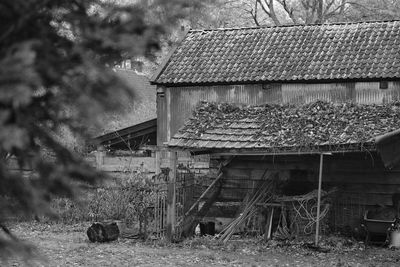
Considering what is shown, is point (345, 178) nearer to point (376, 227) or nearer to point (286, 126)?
point (376, 227)

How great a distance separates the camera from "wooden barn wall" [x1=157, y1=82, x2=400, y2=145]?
20125mm

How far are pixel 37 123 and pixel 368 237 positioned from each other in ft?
36.7

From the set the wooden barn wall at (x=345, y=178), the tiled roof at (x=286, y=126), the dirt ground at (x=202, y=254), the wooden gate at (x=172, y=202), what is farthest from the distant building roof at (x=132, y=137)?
the dirt ground at (x=202, y=254)

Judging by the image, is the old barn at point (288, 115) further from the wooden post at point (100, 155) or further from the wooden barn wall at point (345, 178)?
the wooden post at point (100, 155)

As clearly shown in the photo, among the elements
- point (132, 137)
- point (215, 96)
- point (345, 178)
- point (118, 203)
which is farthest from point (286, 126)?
point (132, 137)

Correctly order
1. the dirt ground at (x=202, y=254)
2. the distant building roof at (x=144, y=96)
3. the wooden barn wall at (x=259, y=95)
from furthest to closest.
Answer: the distant building roof at (x=144, y=96)
the wooden barn wall at (x=259, y=95)
the dirt ground at (x=202, y=254)

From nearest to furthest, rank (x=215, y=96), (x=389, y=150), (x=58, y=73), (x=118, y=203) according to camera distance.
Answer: (x=58, y=73)
(x=389, y=150)
(x=118, y=203)
(x=215, y=96)

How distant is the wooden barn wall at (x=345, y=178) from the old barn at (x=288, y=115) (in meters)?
0.02

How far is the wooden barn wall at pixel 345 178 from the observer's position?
1505 centimetres

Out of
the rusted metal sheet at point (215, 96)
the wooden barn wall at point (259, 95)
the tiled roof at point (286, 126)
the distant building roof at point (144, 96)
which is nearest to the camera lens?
the tiled roof at point (286, 126)

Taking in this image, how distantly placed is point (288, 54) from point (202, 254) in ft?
36.2

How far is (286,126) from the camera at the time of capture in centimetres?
1410

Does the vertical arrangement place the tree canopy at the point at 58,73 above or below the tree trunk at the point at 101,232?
above

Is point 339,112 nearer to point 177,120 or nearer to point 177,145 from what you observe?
point 177,145
